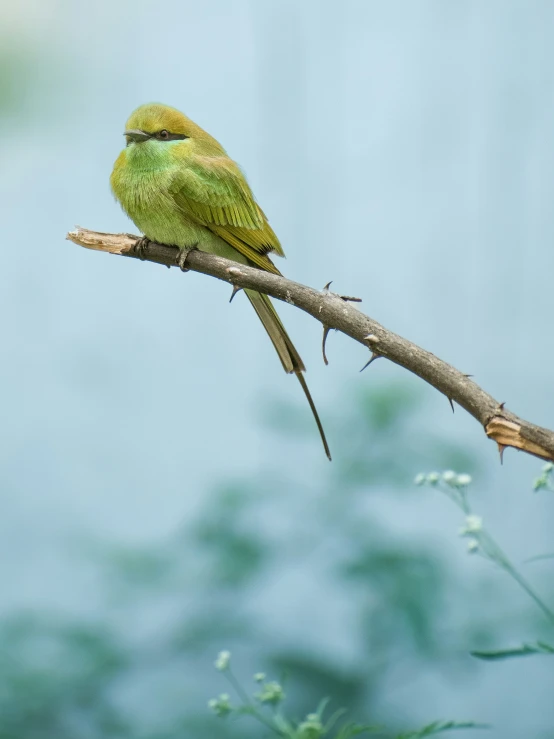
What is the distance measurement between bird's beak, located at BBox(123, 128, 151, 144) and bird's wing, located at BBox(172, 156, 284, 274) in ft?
0.34

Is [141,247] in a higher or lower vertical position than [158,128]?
lower

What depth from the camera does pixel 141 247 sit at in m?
2.04

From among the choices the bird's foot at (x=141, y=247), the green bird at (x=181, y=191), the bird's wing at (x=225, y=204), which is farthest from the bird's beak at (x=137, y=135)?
the bird's foot at (x=141, y=247)

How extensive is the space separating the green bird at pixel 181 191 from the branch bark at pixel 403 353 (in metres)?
0.23

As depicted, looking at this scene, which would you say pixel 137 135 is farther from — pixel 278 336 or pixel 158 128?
pixel 278 336

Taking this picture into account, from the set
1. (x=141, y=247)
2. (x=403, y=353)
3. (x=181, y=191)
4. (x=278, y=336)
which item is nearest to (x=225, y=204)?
(x=181, y=191)

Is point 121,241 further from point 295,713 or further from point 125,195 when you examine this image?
point 295,713

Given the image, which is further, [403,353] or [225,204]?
[225,204]

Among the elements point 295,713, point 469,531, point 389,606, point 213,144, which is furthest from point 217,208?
point 295,713

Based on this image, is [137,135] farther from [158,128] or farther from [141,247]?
[141,247]

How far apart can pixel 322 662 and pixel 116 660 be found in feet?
1.88

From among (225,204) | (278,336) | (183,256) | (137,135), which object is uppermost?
(137,135)

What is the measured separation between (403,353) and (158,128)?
2.87 ft

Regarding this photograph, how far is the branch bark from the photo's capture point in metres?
1.36
